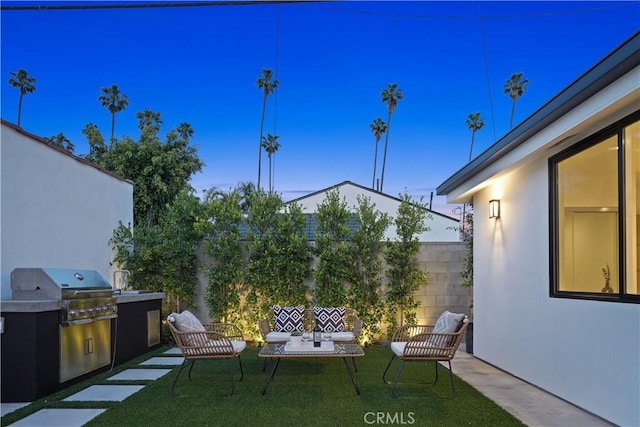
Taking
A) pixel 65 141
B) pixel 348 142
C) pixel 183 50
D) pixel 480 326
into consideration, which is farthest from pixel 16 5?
pixel 65 141

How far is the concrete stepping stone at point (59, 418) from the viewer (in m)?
3.75

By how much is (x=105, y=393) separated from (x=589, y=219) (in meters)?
5.07

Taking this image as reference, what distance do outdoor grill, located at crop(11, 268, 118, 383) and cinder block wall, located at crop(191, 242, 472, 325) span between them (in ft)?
7.72

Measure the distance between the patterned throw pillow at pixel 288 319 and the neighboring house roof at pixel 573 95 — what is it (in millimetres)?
3443

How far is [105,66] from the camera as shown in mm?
9602

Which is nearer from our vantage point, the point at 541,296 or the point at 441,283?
the point at 541,296

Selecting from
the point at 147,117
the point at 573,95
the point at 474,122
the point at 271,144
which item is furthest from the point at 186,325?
the point at 474,122

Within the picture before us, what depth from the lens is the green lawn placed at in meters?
3.87

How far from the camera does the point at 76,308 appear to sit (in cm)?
503

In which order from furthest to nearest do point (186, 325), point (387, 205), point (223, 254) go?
1. point (387, 205)
2. point (223, 254)
3. point (186, 325)

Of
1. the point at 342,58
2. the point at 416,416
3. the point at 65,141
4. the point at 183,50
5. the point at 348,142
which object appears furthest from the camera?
the point at 65,141

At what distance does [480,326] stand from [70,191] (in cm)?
629

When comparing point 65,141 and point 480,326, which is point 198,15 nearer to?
point 480,326

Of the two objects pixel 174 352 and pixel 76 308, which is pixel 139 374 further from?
pixel 174 352
